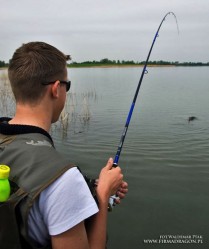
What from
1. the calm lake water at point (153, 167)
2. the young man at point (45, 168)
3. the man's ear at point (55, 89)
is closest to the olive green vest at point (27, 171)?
the young man at point (45, 168)

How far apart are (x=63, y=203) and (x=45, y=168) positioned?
19cm

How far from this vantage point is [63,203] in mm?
1527

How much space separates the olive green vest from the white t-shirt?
0.03 m

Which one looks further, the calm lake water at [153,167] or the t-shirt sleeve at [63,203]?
the calm lake water at [153,167]

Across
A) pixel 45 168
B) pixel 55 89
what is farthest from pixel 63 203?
pixel 55 89

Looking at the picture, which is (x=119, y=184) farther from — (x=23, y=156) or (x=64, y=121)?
(x=64, y=121)

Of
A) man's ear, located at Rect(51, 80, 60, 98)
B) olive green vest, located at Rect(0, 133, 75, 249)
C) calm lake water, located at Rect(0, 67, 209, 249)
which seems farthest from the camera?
calm lake water, located at Rect(0, 67, 209, 249)

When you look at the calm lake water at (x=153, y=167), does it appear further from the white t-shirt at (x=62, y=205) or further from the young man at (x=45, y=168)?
the white t-shirt at (x=62, y=205)

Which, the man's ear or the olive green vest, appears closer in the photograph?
the olive green vest

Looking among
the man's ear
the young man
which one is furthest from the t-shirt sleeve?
the man's ear

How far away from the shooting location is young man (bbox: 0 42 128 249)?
1535 mm

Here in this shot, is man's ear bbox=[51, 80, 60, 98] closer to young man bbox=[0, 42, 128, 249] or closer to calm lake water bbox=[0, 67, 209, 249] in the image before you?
young man bbox=[0, 42, 128, 249]

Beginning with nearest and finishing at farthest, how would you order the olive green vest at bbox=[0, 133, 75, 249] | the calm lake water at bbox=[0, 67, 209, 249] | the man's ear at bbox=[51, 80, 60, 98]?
the olive green vest at bbox=[0, 133, 75, 249] → the man's ear at bbox=[51, 80, 60, 98] → the calm lake water at bbox=[0, 67, 209, 249]

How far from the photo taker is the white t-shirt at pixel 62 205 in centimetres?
153
